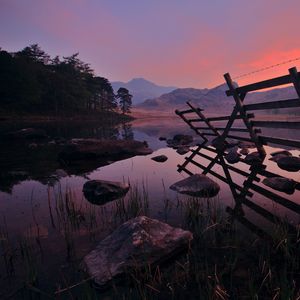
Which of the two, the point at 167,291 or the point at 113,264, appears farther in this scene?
the point at 113,264

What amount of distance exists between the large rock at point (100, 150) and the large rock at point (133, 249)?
28.8 ft

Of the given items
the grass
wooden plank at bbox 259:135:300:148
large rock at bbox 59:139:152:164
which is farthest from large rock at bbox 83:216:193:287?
large rock at bbox 59:139:152:164

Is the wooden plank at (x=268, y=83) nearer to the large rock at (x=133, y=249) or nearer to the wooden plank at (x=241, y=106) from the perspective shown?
the wooden plank at (x=241, y=106)

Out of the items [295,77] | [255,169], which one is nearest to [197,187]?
[255,169]

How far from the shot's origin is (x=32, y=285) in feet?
10.7

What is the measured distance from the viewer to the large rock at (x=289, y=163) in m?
9.56

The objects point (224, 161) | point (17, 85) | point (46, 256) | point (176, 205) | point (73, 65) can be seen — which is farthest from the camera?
point (73, 65)

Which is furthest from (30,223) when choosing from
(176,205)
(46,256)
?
(176,205)

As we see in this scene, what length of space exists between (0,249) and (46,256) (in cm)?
81

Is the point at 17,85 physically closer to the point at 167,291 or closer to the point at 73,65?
the point at 73,65

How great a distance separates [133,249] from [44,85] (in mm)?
75944

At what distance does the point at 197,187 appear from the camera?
6984 mm

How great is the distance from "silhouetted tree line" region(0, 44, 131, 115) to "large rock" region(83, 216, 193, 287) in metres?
63.1

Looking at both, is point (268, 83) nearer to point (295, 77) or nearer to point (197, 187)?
point (295, 77)
